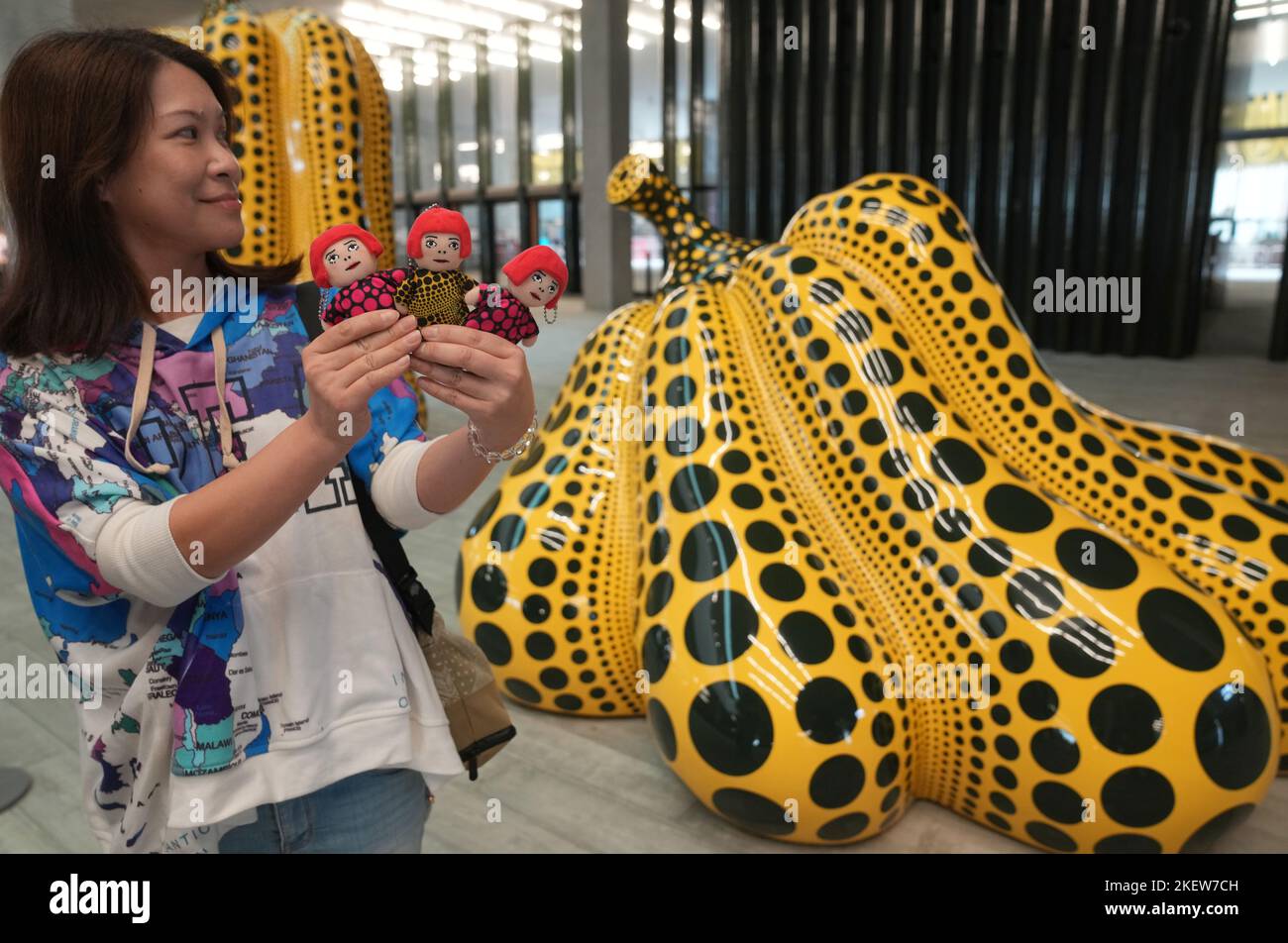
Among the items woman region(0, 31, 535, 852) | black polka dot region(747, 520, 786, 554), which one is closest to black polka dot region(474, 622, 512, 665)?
black polka dot region(747, 520, 786, 554)

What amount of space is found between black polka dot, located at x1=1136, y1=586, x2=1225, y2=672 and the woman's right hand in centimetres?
161

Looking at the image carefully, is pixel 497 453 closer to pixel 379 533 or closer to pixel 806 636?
pixel 379 533

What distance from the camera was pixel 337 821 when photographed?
999 mm

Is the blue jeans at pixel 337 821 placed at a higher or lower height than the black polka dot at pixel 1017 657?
higher

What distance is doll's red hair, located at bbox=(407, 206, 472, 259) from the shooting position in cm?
85

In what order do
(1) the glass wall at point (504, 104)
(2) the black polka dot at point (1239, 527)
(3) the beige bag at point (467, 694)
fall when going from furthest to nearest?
(1) the glass wall at point (504, 104), (2) the black polka dot at point (1239, 527), (3) the beige bag at point (467, 694)

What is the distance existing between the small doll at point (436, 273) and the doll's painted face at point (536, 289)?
0.05 metres

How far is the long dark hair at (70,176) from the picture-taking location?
2.83 ft

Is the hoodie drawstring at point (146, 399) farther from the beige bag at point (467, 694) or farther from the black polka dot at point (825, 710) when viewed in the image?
the black polka dot at point (825, 710)

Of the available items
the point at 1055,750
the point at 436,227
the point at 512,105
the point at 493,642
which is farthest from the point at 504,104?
the point at 436,227

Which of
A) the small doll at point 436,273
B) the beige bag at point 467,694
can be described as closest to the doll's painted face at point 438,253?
the small doll at point 436,273

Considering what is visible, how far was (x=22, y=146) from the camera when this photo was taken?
0.88 meters

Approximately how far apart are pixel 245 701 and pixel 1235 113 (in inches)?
387

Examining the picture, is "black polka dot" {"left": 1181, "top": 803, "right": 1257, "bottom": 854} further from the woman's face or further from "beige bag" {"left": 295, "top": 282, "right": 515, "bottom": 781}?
the woman's face
